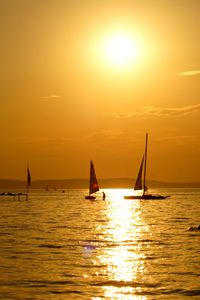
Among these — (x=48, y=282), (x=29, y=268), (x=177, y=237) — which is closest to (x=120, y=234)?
(x=177, y=237)

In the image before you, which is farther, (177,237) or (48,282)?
(177,237)

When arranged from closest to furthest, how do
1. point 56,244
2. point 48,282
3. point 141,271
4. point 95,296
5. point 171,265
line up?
point 95,296 → point 48,282 → point 141,271 → point 171,265 → point 56,244

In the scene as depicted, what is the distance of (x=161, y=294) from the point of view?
3384cm

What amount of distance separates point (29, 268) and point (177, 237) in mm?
27641

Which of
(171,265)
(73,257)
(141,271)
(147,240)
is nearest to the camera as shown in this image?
(141,271)

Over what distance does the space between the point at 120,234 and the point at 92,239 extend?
25.2 ft

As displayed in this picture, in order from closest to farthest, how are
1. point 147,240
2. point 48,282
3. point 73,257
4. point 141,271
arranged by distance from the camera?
point 48,282
point 141,271
point 73,257
point 147,240

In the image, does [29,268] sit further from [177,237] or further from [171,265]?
[177,237]

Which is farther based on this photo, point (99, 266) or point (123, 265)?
point (123, 265)

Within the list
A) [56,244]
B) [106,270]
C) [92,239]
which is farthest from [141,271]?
[92,239]

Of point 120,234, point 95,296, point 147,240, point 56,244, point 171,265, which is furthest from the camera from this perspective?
point 120,234

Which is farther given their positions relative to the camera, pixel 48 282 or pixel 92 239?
pixel 92 239

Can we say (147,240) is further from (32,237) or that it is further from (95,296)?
(95,296)

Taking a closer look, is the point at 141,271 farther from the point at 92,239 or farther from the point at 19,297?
the point at 92,239
